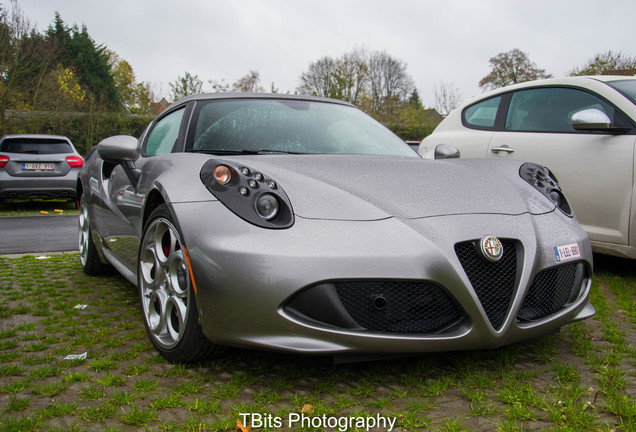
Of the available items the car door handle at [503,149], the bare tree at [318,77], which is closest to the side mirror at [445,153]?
the car door handle at [503,149]

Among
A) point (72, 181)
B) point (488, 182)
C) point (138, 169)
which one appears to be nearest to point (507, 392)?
point (488, 182)

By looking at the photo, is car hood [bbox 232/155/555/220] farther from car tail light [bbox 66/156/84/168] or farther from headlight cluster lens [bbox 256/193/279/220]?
car tail light [bbox 66/156/84/168]

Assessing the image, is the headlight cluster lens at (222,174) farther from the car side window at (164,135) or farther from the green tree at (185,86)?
the green tree at (185,86)

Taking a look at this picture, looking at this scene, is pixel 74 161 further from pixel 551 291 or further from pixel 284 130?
pixel 551 291

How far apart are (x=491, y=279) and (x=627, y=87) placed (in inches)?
122

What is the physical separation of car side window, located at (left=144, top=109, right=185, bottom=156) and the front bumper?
1.28m

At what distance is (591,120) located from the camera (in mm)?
4051

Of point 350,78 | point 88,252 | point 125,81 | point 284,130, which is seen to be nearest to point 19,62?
point 88,252

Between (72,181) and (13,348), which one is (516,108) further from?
(72,181)

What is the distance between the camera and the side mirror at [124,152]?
126 inches

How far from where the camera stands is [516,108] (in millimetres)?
5078

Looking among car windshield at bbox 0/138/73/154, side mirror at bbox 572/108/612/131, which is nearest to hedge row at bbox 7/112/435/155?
car windshield at bbox 0/138/73/154

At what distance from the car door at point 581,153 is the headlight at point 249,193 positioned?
290cm

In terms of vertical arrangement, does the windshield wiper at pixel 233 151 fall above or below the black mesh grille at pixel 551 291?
above
